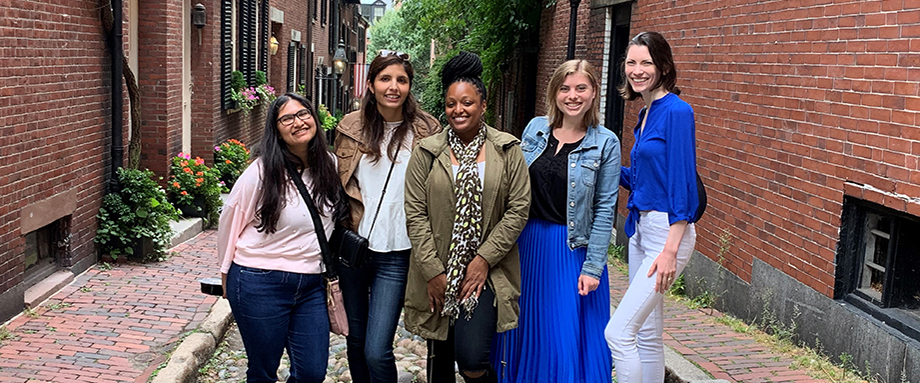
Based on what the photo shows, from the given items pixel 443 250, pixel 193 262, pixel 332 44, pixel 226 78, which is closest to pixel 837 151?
pixel 443 250

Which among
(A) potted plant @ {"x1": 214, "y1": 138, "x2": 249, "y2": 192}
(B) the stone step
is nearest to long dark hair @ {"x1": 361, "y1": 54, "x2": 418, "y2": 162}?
(B) the stone step

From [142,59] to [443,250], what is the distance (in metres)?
7.03

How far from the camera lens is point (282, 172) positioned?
12.8ft

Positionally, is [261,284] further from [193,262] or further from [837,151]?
[193,262]

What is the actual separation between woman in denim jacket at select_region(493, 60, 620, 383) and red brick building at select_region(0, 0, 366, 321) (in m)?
3.95

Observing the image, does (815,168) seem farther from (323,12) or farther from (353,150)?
(323,12)

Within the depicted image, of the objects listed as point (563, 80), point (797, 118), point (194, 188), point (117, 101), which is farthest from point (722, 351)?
point (194, 188)

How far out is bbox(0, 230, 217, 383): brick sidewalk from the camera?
5.30 m

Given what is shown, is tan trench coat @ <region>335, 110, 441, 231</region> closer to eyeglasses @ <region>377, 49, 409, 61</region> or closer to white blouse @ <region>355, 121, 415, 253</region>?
white blouse @ <region>355, 121, 415, 253</region>

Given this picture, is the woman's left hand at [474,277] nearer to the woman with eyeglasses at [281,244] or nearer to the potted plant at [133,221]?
the woman with eyeglasses at [281,244]

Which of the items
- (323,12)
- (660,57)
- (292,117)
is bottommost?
(292,117)

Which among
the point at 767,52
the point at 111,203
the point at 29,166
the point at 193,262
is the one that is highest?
the point at 767,52

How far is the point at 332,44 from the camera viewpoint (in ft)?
106

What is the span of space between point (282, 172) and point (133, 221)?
16.9 ft
